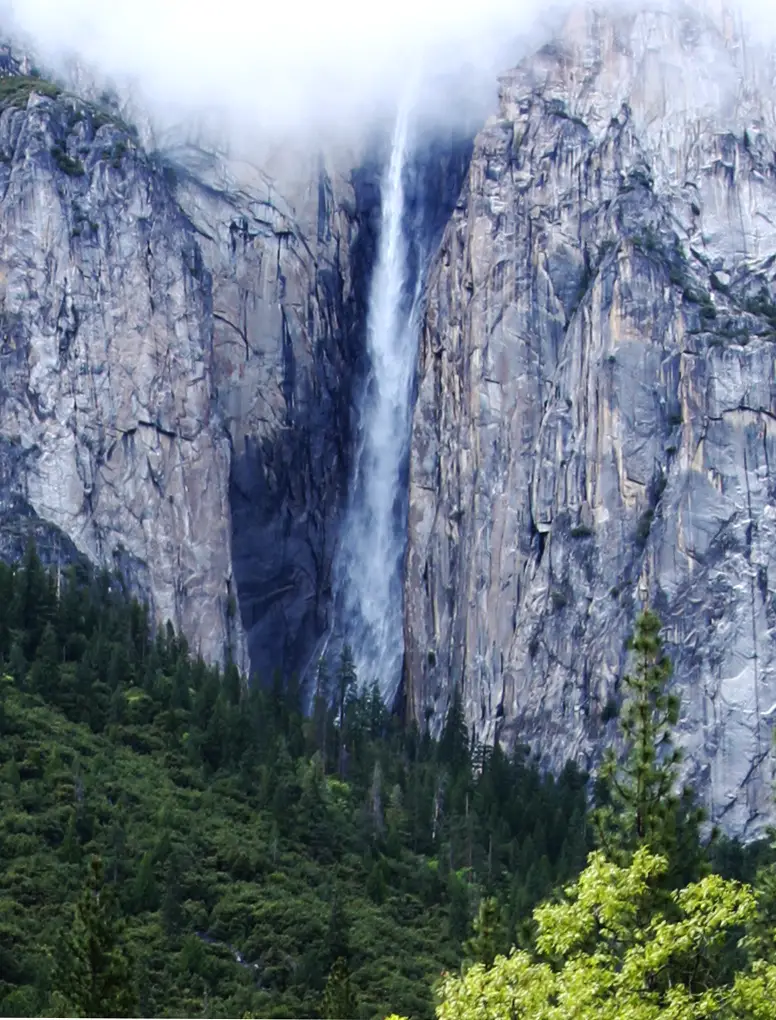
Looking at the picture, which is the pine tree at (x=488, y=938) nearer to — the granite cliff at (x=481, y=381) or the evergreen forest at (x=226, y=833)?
the evergreen forest at (x=226, y=833)

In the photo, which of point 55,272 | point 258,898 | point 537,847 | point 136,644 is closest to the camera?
point 258,898

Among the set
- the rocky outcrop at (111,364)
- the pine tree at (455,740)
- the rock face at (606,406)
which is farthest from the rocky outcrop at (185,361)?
the pine tree at (455,740)

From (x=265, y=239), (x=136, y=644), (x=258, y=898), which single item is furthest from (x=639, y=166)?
(x=258, y=898)

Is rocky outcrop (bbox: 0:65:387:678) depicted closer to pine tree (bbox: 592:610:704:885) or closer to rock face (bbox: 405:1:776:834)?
rock face (bbox: 405:1:776:834)

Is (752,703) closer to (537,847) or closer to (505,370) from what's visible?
(537,847)

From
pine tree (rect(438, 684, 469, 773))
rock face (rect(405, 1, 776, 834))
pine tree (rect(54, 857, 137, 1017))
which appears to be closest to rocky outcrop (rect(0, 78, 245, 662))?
pine tree (rect(438, 684, 469, 773))
